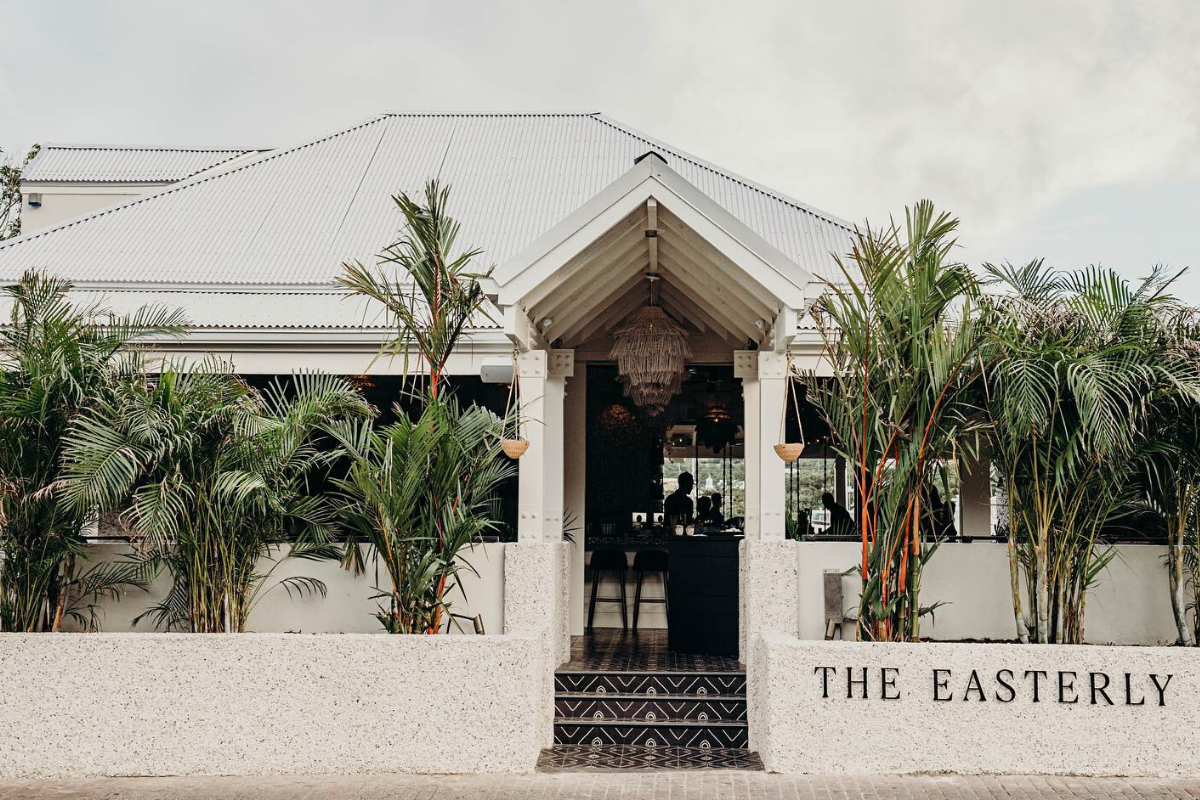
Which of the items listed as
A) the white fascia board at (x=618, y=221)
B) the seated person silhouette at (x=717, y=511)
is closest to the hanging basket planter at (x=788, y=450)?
the white fascia board at (x=618, y=221)

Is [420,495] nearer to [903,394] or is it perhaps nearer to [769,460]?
[769,460]

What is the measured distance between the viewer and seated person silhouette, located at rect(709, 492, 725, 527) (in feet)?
46.4

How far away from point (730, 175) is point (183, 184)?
275 inches

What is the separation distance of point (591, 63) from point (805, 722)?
17477 mm

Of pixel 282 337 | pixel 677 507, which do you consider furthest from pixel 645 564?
pixel 282 337

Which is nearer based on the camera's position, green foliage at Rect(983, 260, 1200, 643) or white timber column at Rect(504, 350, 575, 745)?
green foliage at Rect(983, 260, 1200, 643)

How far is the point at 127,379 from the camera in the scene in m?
7.04

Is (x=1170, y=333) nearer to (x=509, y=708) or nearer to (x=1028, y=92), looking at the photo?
(x=509, y=708)

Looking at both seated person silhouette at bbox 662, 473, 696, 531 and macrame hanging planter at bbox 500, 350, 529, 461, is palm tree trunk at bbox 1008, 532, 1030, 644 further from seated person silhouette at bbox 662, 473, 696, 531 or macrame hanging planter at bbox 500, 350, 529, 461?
seated person silhouette at bbox 662, 473, 696, 531

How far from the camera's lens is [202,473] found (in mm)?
6637

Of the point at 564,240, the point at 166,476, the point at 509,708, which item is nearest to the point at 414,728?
the point at 509,708

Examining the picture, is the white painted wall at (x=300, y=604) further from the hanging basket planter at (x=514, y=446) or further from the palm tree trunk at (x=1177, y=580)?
the palm tree trunk at (x=1177, y=580)

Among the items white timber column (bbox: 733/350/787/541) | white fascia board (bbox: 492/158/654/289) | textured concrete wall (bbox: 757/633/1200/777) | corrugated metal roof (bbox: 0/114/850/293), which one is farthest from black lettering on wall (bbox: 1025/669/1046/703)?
corrugated metal roof (bbox: 0/114/850/293)

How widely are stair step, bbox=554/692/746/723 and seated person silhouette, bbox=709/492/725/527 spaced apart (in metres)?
6.48
